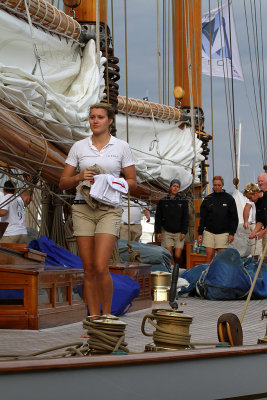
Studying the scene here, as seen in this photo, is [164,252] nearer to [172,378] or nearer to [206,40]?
[172,378]

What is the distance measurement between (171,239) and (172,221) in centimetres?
27

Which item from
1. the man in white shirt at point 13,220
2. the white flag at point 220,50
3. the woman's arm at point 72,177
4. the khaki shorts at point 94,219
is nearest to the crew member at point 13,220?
the man in white shirt at point 13,220

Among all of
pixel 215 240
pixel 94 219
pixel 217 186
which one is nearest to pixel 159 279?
pixel 215 240

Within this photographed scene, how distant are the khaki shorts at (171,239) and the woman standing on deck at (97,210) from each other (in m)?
5.86

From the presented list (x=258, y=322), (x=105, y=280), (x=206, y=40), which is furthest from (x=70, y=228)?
(x=206, y=40)

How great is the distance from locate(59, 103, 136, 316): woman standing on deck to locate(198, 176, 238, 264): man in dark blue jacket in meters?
5.04

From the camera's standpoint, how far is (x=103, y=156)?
552cm

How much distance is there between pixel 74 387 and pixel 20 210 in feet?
21.1

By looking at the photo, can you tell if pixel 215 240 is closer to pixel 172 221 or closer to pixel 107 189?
pixel 172 221

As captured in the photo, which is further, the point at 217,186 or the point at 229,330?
the point at 217,186

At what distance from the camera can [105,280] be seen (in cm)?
548

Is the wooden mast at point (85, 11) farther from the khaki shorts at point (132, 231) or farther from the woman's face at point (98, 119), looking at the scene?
the woman's face at point (98, 119)

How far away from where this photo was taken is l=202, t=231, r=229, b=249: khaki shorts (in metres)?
10.6

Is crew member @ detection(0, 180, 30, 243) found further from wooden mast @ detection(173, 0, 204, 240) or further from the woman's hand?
wooden mast @ detection(173, 0, 204, 240)
